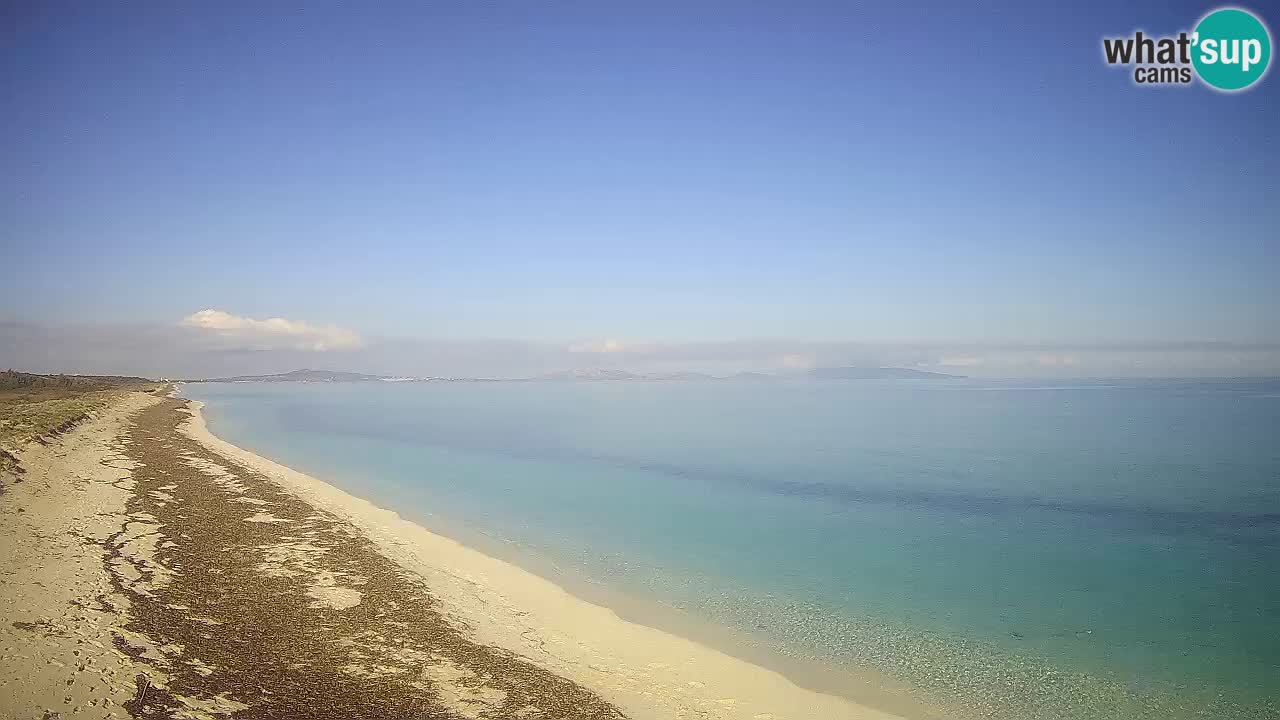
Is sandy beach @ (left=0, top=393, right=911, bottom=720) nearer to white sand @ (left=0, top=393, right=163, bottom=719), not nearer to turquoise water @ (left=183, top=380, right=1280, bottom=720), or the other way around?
white sand @ (left=0, top=393, right=163, bottom=719)

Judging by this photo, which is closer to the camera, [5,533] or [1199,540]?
[5,533]

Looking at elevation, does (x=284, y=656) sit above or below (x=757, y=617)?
above

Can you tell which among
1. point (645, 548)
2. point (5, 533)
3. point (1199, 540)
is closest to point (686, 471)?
point (645, 548)

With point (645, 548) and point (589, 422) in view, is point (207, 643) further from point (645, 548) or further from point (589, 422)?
point (589, 422)

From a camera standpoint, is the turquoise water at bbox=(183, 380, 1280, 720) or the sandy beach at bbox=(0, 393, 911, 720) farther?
the turquoise water at bbox=(183, 380, 1280, 720)

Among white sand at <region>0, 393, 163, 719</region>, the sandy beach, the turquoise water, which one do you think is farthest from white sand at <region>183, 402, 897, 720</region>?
white sand at <region>0, 393, 163, 719</region>

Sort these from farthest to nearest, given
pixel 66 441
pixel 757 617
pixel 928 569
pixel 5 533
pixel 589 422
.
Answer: pixel 589 422, pixel 66 441, pixel 928 569, pixel 5 533, pixel 757 617

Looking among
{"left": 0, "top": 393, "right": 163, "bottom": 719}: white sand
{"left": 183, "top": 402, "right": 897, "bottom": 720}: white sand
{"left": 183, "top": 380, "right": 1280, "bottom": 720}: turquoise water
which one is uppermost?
{"left": 0, "top": 393, "right": 163, "bottom": 719}: white sand

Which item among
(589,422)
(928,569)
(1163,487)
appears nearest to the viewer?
(928,569)
